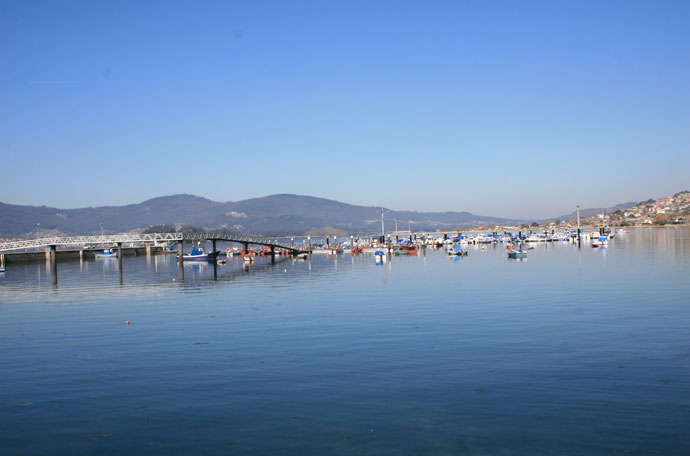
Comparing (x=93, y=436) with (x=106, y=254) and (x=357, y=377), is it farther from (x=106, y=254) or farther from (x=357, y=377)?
(x=106, y=254)

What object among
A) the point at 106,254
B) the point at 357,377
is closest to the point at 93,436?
the point at 357,377

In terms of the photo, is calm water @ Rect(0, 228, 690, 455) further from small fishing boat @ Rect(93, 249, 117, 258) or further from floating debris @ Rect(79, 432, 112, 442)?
small fishing boat @ Rect(93, 249, 117, 258)

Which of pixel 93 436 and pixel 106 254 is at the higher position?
pixel 106 254

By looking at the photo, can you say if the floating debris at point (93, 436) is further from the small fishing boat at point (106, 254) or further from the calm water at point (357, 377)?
the small fishing boat at point (106, 254)

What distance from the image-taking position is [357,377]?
20266 millimetres

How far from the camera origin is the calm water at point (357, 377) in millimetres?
14656

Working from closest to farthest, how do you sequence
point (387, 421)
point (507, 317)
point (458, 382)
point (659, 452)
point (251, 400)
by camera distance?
point (659, 452)
point (387, 421)
point (251, 400)
point (458, 382)
point (507, 317)


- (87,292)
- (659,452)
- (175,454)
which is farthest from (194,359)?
(87,292)

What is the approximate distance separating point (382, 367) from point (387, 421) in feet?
19.5

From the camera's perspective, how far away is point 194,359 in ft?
78.6

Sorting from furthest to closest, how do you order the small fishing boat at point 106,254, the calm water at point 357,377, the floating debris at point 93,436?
the small fishing boat at point 106,254 < the floating debris at point 93,436 < the calm water at point 357,377

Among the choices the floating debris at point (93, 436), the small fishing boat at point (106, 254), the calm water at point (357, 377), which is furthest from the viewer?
the small fishing boat at point (106, 254)

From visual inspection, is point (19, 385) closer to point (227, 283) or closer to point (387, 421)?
point (387, 421)

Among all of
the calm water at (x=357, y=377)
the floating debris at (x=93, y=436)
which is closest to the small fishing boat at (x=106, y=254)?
the calm water at (x=357, y=377)
